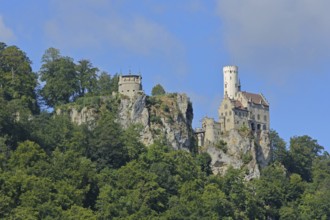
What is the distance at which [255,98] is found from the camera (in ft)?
419

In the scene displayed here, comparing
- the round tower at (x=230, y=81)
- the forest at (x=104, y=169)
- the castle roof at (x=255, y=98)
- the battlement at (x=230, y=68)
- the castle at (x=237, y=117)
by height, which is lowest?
the forest at (x=104, y=169)

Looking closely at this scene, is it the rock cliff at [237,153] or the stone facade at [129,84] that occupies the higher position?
the stone facade at [129,84]

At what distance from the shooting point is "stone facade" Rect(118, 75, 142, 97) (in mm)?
115000

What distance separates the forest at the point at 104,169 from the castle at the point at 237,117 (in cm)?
368

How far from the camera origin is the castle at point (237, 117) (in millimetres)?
119875

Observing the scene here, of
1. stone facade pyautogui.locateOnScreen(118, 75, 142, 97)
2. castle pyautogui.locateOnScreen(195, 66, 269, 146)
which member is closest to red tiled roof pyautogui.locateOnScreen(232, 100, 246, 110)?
castle pyautogui.locateOnScreen(195, 66, 269, 146)

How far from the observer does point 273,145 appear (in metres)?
128

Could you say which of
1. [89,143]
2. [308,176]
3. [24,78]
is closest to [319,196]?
[308,176]

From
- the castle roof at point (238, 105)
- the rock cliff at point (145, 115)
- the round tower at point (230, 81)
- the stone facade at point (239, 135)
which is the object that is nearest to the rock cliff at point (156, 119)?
the rock cliff at point (145, 115)

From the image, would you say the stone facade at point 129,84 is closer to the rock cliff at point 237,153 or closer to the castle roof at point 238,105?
the rock cliff at point 237,153

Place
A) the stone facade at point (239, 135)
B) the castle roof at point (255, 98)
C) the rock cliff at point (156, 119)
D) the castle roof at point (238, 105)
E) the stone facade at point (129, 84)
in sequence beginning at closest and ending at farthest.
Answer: the rock cliff at point (156, 119) < the stone facade at point (129, 84) < the stone facade at point (239, 135) < the castle roof at point (238, 105) < the castle roof at point (255, 98)

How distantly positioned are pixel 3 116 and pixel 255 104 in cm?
3514

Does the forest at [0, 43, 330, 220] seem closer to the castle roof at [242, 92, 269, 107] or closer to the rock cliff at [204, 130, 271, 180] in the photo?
the rock cliff at [204, 130, 271, 180]

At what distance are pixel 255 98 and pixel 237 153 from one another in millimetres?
11894
